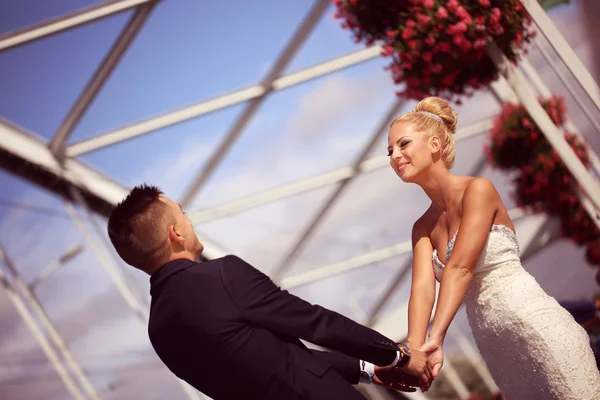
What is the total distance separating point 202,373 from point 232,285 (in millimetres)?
311

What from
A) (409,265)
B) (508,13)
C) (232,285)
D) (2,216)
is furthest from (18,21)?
(409,265)

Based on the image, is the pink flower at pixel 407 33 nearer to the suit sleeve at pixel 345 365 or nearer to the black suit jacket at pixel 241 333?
the suit sleeve at pixel 345 365

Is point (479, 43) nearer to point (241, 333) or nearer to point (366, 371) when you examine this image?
point (366, 371)

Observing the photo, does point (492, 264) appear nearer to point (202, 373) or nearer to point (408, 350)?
point (408, 350)

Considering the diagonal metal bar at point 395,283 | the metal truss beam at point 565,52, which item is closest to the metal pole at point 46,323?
the diagonal metal bar at point 395,283

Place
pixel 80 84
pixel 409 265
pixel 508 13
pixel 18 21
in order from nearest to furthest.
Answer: pixel 508 13 < pixel 18 21 < pixel 80 84 < pixel 409 265

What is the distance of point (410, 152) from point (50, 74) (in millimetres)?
4672

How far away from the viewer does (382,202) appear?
948 cm

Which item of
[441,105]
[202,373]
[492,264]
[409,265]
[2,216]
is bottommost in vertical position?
[2,216]

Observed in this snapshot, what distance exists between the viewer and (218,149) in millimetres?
6379

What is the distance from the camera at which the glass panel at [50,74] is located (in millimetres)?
5926

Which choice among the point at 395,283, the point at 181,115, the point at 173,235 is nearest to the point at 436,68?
the point at 173,235

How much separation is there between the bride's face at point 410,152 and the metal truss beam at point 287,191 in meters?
4.21

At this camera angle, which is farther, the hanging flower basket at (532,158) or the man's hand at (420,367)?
the hanging flower basket at (532,158)
